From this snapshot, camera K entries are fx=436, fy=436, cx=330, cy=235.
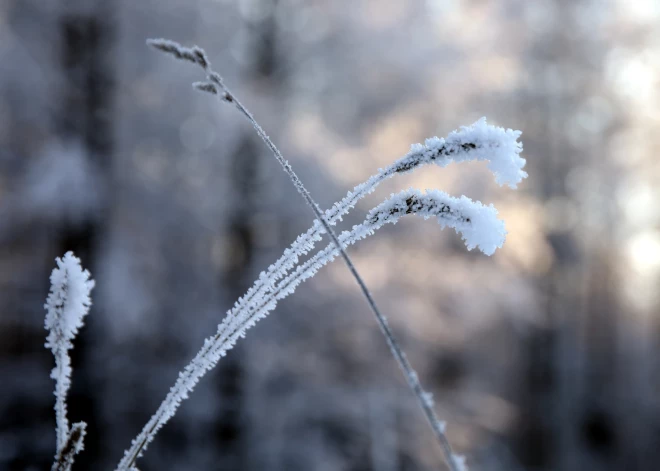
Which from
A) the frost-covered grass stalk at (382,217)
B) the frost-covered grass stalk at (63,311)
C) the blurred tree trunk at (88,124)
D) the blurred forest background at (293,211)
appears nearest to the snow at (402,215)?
the frost-covered grass stalk at (382,217)

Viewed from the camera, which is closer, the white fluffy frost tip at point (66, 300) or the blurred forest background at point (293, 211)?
the white fluffy frost tip at point (66, 300)

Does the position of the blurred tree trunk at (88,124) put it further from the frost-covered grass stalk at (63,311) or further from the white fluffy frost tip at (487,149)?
the white fluffy frost tip at (487,149)

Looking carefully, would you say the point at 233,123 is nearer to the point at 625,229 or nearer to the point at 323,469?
the point at 323,469

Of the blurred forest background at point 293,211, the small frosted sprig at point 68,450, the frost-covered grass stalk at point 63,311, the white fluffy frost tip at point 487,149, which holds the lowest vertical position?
the small frosted sprig at point 68,450

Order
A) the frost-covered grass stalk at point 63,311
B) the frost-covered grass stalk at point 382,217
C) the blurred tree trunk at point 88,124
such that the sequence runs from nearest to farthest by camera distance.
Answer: the frost-covered grass stalk at point 382,217, the frost-covered grass stalk at point 63,311, the blurred tree trunk at point 88,124

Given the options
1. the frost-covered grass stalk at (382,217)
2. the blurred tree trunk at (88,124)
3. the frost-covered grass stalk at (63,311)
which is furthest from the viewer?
the blurred tree trunk at (88,124)

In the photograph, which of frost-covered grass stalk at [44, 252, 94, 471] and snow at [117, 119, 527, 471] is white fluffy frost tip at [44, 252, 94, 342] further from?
snow at [117, 119, 527, 471]

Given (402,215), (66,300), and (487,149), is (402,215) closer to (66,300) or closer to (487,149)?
(487,149)
